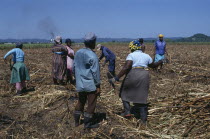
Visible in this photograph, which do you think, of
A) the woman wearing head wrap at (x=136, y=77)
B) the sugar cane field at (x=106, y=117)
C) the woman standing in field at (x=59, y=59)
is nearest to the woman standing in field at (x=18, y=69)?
the sugar cane field at (x=106, y=117)

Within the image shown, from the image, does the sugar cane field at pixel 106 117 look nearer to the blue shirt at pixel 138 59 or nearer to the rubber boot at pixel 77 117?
the rubber boot at pixel 77 117

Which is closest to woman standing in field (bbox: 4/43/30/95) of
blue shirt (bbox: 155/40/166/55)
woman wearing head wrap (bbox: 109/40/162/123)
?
woman wearing head wrap (bbox: 109/40/162/123)

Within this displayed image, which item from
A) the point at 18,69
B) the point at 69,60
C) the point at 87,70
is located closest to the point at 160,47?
the point at 69,60

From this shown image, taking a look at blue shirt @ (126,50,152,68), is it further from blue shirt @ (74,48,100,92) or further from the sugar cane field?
the sugar cane field

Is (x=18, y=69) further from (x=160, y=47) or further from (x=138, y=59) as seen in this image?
(x=160, y=47)

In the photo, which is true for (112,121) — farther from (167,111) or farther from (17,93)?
(17,93)

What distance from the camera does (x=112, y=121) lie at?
5.54 meters

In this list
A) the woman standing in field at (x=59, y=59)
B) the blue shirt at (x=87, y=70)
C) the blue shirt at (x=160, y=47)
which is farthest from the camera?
the blue shirt at (x=160, y=47)

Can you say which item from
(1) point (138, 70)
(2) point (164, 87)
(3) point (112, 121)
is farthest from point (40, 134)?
(2) point (164, 87)

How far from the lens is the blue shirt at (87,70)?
486 centimetres

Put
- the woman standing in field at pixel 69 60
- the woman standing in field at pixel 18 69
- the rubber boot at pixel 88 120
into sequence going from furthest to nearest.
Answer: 1. the woman standing in field at pixel 69 60
2. the woman standing in field at pixel 18 69
3. the rubber boot at pixel 88 120

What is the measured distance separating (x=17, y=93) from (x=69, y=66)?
183 centimetres

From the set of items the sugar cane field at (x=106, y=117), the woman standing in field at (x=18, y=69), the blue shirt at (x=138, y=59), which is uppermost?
the blue shirt at (x=138, y=59)

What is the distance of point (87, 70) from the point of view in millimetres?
4895
